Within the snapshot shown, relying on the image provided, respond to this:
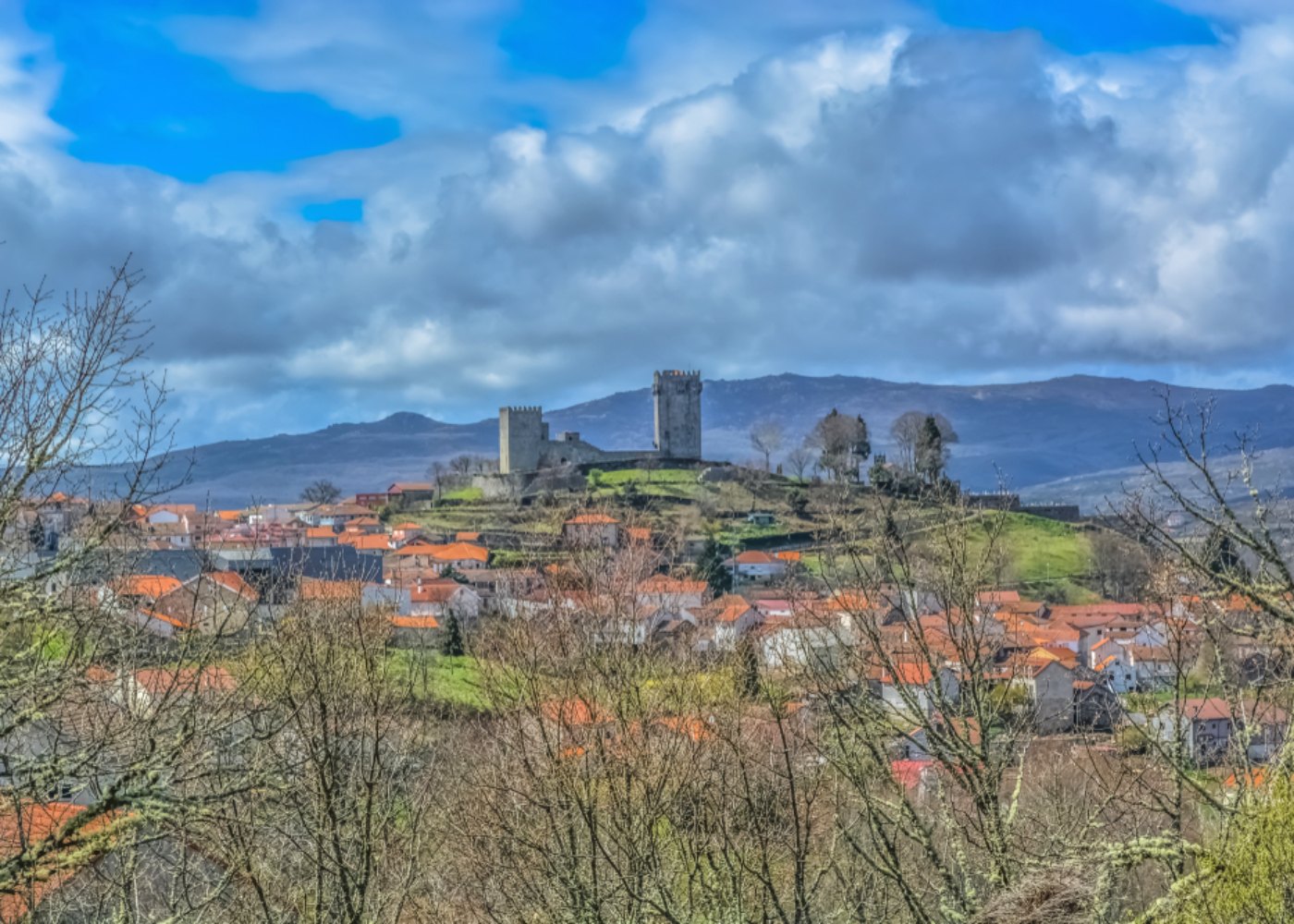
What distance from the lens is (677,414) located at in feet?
394

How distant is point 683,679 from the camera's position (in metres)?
13.7

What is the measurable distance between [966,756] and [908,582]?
4.11 ft

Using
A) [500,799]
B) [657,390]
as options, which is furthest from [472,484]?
[500,799]

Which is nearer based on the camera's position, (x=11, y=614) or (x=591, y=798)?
(x=11, y=614)

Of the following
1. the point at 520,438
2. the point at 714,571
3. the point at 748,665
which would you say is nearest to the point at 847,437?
the point at 520,438

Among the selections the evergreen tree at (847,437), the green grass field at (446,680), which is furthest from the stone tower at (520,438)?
the green grass field at (446,680)

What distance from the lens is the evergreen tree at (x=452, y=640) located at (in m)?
42.9

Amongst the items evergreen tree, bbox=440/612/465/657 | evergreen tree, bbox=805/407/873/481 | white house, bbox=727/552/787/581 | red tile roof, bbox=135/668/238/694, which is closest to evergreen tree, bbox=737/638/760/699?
red tile roof, bbox=135/668/238/694

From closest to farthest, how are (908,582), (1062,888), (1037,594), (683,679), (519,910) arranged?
(1062,888) < (908,582) < (519,910) < (683,679) < (1037,594)

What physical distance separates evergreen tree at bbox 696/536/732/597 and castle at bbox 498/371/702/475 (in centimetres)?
4521

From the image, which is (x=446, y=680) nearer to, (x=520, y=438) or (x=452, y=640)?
(x=452, y=640)

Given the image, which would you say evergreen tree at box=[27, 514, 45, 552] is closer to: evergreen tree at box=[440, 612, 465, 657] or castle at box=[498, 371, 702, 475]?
evergreen tree at box=[440, 612, 465, 657]

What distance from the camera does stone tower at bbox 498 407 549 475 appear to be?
115250 mm

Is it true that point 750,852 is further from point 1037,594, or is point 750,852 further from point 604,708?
point 1037,594
